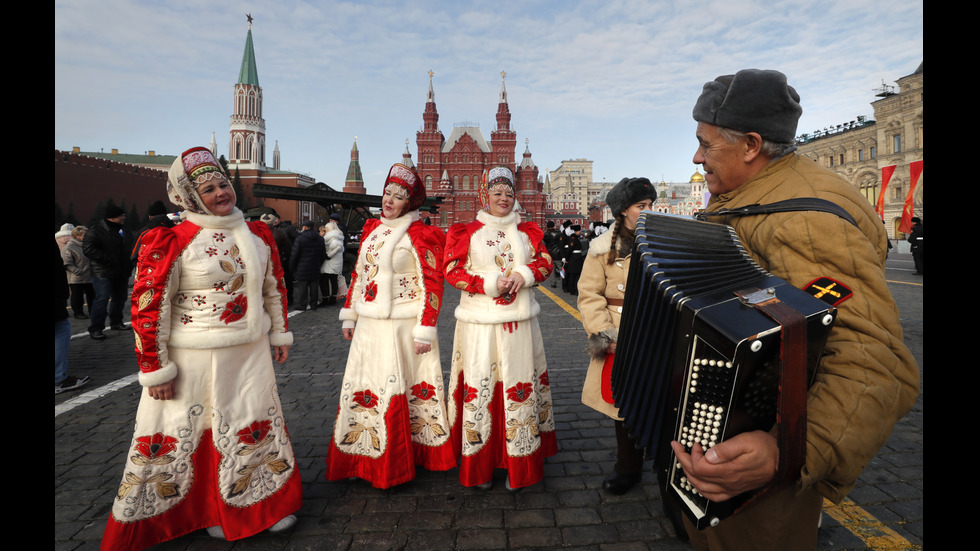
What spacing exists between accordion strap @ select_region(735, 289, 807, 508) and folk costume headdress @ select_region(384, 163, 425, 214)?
2749 millimetres

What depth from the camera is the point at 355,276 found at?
361 cm

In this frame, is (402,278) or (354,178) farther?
(354,178)

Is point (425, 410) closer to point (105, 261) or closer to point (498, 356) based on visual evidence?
point (498, 356)

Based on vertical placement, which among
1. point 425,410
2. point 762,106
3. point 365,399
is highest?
point 762,106

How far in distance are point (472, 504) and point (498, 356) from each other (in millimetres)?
973

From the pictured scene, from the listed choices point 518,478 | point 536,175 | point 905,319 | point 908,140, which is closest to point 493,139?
point 536,175

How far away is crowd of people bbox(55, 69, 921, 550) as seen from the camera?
1137 millimetres

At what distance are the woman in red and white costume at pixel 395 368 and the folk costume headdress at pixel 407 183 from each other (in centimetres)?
2

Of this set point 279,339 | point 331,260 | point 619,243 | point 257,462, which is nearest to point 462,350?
point 279,339

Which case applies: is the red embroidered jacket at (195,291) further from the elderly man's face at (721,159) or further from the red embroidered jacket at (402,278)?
the elderly man's face at (721,159)

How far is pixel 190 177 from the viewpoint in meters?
2.54

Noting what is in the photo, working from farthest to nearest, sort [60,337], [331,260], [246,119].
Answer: [246,119]
[331,260]
[60,337]

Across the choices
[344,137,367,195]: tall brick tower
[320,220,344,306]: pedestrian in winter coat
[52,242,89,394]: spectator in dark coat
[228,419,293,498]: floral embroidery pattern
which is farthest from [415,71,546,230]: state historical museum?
[228,419,293,498]: floral embroidery pattern
